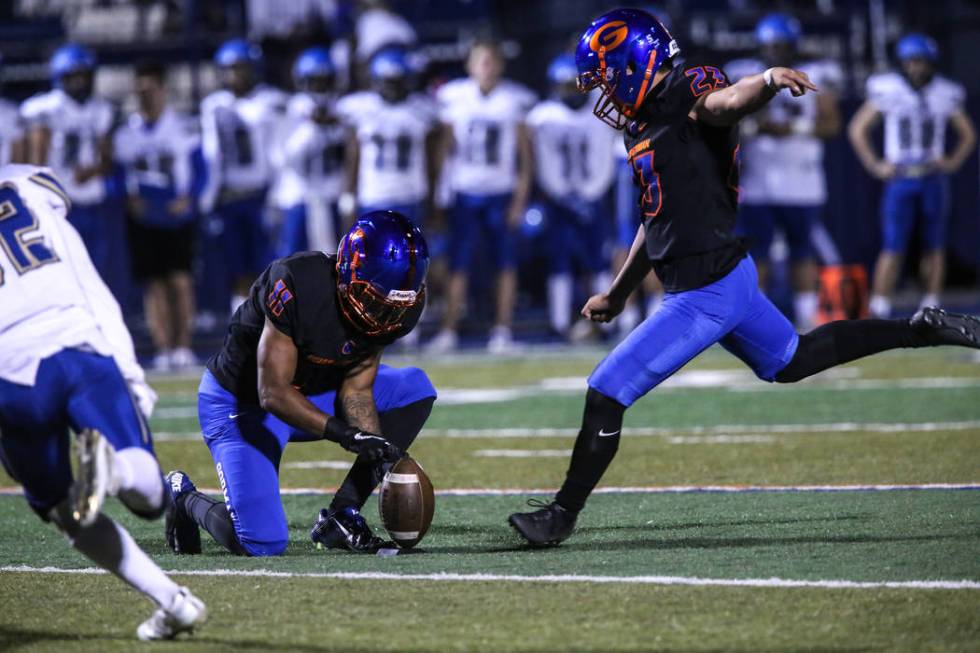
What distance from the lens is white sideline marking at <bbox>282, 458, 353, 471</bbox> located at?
744cm

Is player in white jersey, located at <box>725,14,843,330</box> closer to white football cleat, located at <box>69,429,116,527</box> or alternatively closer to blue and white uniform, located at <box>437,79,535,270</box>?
blue and white uniform, located at <box>437,79,535,270</box>

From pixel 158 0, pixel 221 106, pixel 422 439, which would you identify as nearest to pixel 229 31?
pixel 158 0

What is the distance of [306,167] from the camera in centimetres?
1266

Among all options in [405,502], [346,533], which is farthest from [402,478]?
[346,533]

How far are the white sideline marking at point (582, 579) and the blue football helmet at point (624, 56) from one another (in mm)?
1514

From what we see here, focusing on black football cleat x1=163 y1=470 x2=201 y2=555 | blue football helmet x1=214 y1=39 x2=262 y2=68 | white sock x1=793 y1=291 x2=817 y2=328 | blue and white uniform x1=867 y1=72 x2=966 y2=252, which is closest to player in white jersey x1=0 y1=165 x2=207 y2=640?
black football cleat x1=163 y1=470 x2=201 y2=555

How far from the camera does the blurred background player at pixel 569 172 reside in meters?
13.2

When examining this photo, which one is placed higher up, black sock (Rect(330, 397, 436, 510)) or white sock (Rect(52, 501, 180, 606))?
white sock (Rect(52, 501, 180, 606))

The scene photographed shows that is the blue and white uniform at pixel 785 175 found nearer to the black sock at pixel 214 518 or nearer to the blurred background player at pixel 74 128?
the blurred background player at pixel 74 128

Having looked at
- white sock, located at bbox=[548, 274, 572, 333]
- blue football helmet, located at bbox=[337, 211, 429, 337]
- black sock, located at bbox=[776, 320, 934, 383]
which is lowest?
white sock, located at bbox=[548, 274, 572, 333]

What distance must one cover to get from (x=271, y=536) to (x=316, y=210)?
324 inches

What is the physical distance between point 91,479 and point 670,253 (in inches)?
83.6

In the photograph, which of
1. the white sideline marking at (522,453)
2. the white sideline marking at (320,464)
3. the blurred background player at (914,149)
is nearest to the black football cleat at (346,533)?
the white sideline marking at (320,464)

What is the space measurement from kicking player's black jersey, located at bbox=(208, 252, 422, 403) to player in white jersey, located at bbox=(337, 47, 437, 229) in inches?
280
